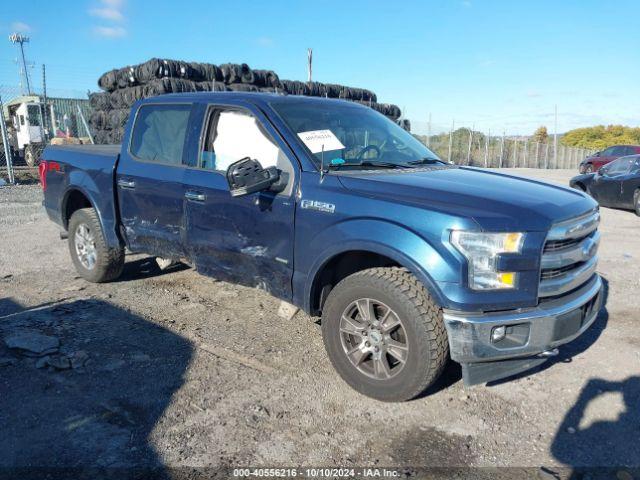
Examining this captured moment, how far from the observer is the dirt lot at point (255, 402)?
9.04 ft

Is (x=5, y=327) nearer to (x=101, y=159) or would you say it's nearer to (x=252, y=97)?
(x=101, y=159)

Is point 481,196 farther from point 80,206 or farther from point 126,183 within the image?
point 80,206

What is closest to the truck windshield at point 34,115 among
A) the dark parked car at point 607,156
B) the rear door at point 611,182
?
the rear door at point 611,182

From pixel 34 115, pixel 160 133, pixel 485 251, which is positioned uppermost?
pixel 34 115

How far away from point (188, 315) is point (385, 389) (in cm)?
221

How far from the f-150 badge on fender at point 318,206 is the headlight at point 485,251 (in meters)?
0.84

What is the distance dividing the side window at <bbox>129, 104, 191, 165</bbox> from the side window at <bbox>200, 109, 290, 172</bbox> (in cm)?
32

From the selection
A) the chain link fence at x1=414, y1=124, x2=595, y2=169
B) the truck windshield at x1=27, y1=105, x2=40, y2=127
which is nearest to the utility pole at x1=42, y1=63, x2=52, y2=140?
the truck windshield at x1=27, y1=105, x2=40, y2=127

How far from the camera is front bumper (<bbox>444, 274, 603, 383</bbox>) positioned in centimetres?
286

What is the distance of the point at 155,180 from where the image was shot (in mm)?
4473

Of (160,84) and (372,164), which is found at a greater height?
(160,84)

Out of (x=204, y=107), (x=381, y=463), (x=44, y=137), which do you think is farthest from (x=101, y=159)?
(x=44, y=137)

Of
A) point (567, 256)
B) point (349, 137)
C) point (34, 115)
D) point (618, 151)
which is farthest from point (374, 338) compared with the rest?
point (618, 151)

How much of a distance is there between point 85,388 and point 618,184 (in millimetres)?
11775
